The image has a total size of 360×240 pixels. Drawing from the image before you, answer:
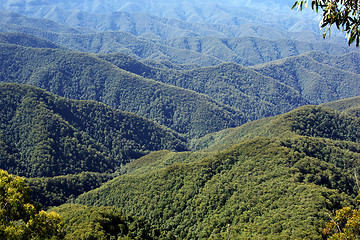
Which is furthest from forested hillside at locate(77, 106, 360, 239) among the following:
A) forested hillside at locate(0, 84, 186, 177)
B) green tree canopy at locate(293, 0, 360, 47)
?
forested hillside at locate(0, 84, 186, 177)

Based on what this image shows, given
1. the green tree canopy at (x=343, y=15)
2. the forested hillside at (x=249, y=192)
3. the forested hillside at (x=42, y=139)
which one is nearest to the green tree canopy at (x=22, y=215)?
the green tree canopy at (x=343, y=15)

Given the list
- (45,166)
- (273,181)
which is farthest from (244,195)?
(45,166)

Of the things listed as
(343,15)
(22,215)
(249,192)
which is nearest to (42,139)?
(249,192)

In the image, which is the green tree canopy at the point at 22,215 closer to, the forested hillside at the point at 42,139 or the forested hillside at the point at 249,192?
the forested hillside at the point at 249,192

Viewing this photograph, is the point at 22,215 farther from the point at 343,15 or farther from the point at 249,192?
the point at 249,192

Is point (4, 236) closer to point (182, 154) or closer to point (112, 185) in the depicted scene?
point (112, 185)

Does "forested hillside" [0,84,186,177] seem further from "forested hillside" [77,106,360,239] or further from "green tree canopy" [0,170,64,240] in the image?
"green tree canopy" [0,170,64,240]

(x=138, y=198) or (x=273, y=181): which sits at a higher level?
(x=273, y=181)
